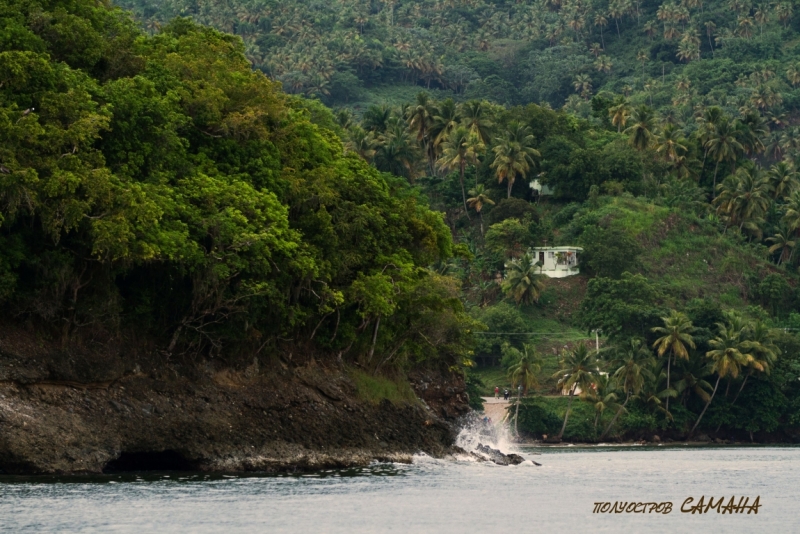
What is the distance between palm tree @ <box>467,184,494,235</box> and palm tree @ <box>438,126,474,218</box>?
1162mm

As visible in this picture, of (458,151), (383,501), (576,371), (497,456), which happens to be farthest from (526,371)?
(383,501)

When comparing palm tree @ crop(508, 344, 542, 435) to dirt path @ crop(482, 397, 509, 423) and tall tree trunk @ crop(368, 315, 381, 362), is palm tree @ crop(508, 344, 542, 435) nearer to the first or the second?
dirt path @ crop(482, 397, 509, 423)

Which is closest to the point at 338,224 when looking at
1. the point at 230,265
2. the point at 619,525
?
the point at 230,265

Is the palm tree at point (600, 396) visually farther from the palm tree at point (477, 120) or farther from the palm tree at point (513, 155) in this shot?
the palm tree at point (477, 120)

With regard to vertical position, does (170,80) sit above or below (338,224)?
above

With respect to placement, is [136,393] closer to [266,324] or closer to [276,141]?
[266,324]

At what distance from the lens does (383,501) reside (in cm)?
4653

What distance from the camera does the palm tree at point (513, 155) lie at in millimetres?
141625

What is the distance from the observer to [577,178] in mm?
145125

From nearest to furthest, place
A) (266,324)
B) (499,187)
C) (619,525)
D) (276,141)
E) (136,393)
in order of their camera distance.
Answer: (619,525) < (136,393) < (266,324) < (276,141) < (499,187)

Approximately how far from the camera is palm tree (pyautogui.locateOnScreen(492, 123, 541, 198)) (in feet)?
465

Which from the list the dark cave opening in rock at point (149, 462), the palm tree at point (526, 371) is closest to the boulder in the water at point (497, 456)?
the dark cave opening in rock at point (149, 462)

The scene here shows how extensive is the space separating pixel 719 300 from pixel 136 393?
90669mm

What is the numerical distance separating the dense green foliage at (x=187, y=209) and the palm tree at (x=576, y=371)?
51.2 metres
